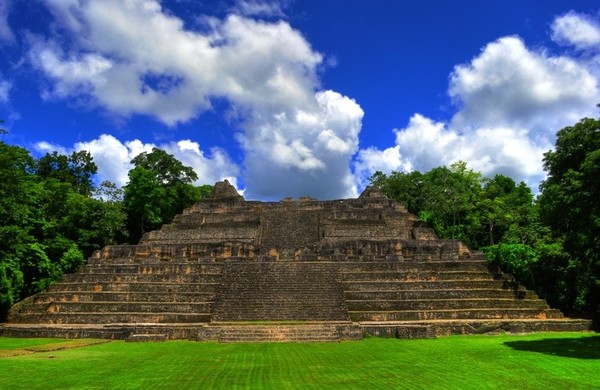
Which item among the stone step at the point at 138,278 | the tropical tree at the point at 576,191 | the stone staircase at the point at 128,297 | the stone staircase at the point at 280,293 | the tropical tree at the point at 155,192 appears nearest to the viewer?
the tropical tree at the point at 576,191

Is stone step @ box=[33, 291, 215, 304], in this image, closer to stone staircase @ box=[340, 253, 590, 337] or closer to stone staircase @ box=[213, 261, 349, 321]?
stone staircase @ box=[213, 261, 349, 321]

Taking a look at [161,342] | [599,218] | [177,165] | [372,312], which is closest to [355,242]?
[372,312]

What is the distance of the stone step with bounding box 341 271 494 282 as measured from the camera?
820 inches

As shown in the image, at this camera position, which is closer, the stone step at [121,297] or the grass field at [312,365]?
the grass field at [312,365]

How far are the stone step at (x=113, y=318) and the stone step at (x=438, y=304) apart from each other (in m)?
6.43

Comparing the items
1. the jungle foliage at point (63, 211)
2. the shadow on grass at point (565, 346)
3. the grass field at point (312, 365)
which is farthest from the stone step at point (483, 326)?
the jungle foliage at point (63, 211)

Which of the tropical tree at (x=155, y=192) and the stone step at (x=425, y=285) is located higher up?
the tropical tree at (x=155, y=192)

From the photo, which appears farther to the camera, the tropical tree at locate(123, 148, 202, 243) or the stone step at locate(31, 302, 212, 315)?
the tropical tree at locate(123, 148, 202, 243)

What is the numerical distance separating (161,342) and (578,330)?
15218 millimetres

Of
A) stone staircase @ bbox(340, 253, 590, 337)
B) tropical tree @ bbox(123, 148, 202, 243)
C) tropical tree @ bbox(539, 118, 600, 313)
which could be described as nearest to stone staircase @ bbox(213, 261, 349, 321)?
stone staircase @ bbox(340, 253, 590, 337)

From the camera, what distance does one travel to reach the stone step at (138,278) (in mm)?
21391

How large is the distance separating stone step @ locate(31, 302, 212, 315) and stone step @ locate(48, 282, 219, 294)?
3.85 ft

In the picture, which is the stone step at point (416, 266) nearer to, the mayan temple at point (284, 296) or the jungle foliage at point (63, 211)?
the mayan temple at point (284, 296)

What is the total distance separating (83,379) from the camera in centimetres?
873
